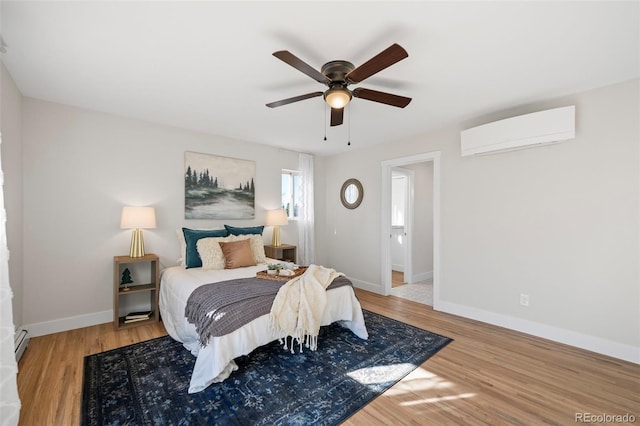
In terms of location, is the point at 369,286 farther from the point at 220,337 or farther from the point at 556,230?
the point at 220,337

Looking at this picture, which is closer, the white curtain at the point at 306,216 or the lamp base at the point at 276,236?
the lamp base at the point at 276,236

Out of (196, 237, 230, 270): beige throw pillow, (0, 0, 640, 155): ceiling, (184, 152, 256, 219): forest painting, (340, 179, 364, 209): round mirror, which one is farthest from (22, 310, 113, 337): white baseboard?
(340, 179, 364, 209): round mirror

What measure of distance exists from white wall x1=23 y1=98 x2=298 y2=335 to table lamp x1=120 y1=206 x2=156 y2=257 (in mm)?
231

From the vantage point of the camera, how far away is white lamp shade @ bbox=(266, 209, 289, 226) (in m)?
4.46

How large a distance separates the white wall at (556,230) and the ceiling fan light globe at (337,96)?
2219 mm

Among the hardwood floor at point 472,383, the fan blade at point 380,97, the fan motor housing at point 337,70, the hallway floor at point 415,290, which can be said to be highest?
the fan motor housing at point 337,70

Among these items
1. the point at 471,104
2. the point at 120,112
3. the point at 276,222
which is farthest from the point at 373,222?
the point at 120,112

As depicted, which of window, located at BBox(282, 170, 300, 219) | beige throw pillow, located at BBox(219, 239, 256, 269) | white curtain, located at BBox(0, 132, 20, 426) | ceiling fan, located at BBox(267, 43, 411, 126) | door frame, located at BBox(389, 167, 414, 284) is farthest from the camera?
door frame, located at BBox(389, 167, 414, 284)

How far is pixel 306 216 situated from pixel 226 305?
3.05 meters

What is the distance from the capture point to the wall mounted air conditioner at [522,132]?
268 cm

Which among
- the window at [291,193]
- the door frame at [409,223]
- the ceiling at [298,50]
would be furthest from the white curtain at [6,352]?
the door frame at [409,223]

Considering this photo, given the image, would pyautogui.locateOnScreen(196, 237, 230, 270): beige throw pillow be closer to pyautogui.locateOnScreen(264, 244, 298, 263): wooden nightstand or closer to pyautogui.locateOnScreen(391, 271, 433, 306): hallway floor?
pyautogui.locateOnScreen(264, 244, 298, 263): wooden nightstand

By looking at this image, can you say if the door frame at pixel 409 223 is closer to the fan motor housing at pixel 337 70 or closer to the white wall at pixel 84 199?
the fan motor housing at pixel 337 70

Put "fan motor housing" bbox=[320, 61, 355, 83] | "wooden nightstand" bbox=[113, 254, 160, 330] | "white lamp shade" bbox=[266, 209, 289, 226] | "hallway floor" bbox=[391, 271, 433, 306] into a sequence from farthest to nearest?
"white lamp shade" bbox=[266, 209, 289, 226]
"hallway floor" bbox=[391, 271, 433, 306]
"wooden nightstand" bbox=[113, 254, 160, 330]
"fan motor housing" bbox=[320, 61, 355, 83]
